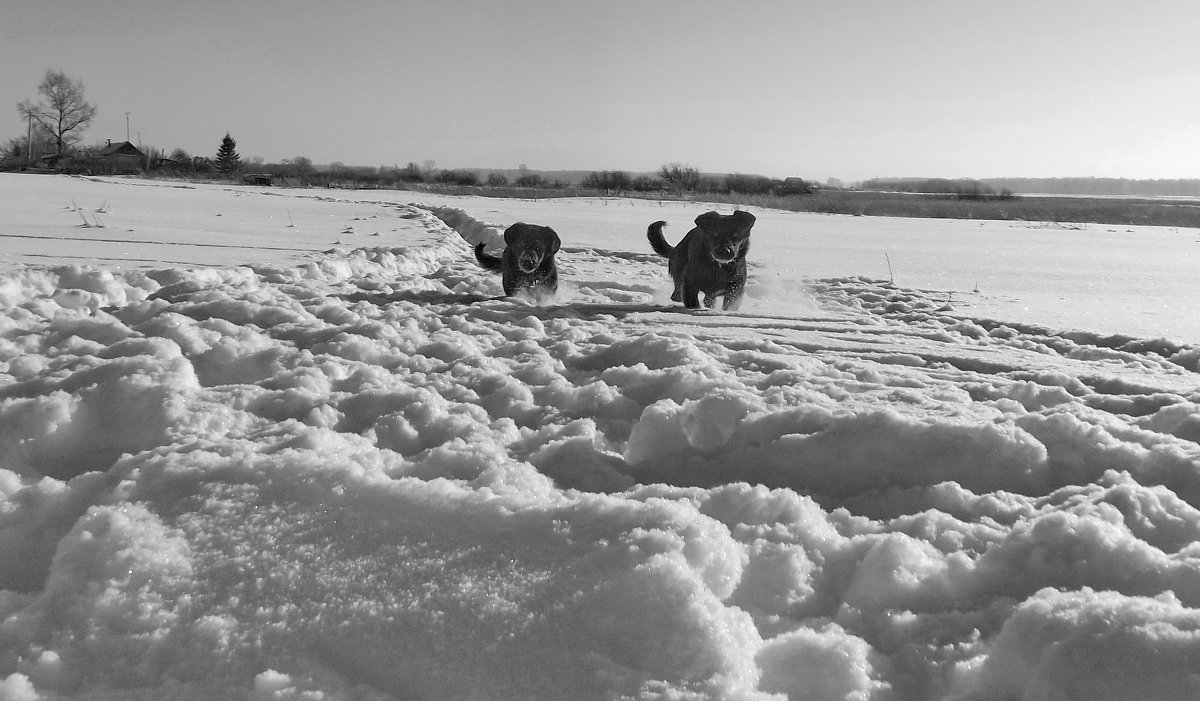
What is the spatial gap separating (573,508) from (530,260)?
4062 mm

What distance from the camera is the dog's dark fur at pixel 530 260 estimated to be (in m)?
6.10

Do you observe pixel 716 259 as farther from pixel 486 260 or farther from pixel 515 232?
pixel 486 260

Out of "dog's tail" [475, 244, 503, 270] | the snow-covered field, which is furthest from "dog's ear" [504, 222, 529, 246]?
the snow-covered field

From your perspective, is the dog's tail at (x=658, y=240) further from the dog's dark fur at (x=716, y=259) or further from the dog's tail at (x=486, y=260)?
the dog's tail at (x=486, y=260)

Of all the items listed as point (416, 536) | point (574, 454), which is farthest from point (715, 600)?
point (574, 454)

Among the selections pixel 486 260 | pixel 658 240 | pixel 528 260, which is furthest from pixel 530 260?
pixel 658 240

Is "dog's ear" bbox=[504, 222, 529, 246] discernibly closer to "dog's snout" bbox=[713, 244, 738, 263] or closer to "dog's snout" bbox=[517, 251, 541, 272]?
"dog's snout" bbox=[517, 251, 541, 272]

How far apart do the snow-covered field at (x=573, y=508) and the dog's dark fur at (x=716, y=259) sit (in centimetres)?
112

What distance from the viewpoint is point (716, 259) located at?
5.92 m

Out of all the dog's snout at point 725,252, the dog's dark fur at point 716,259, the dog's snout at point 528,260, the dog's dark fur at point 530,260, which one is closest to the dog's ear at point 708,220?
the dog's dark fur at point 716,259

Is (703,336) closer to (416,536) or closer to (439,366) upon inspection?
(439,366)

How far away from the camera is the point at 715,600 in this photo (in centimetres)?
184

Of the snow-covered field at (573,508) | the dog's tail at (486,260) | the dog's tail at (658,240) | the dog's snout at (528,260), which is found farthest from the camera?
the dog's tail at (658,240)

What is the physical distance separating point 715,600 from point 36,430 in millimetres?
2398
